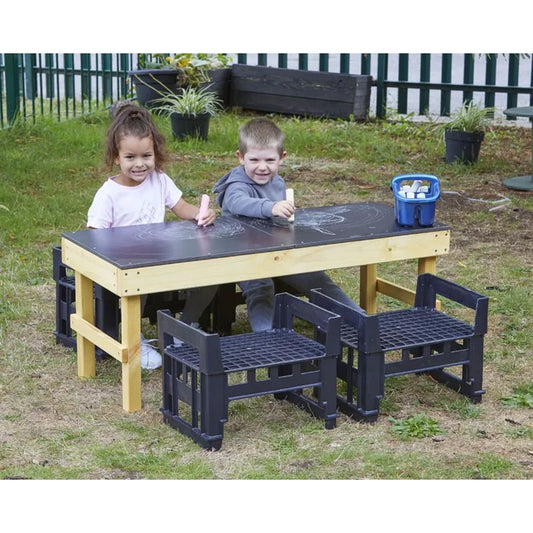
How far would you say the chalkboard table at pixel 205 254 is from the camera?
4.01 metres

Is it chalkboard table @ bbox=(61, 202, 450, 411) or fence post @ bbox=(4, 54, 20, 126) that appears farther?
fence post @ bbox=(4, 54, 20, 126)

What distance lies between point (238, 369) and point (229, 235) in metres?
0.93

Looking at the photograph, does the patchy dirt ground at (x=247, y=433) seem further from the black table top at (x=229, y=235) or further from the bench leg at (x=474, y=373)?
the black table top at (x=229, y=235)

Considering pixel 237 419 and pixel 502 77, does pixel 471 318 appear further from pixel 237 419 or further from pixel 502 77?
pixel 502 77

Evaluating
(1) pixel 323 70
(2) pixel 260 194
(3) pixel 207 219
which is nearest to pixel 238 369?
(3) pixel 207 219

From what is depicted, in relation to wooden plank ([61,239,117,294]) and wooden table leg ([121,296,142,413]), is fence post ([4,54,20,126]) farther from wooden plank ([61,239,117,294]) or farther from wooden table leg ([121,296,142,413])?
wooden table leg ([121,296,142,413])

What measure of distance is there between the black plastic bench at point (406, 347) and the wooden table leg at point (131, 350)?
773mm

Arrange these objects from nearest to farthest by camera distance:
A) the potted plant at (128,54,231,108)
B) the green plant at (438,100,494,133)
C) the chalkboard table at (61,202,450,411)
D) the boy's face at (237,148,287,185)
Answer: the chalkboard table at (61,202,450,411)
the boy's face at (237,148,287,185)
the green plant at (438,100,494,133)
the potted plant at (128,54,231,108)

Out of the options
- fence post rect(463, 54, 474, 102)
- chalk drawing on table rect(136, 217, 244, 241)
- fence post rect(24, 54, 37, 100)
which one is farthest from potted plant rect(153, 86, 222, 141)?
chalk drawing on table rect(136, 217, 244, 241)

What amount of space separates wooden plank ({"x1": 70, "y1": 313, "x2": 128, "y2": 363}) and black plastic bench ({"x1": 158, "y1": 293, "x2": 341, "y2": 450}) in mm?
183

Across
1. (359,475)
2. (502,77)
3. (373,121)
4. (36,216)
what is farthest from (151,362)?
(502,77)

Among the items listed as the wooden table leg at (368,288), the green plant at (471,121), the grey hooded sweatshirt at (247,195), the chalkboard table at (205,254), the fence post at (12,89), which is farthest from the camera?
the fence post at (12,89)

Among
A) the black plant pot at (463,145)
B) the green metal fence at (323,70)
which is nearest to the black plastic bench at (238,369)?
the black plant pot at (463,145)

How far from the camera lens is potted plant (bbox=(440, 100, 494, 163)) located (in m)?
9.16
